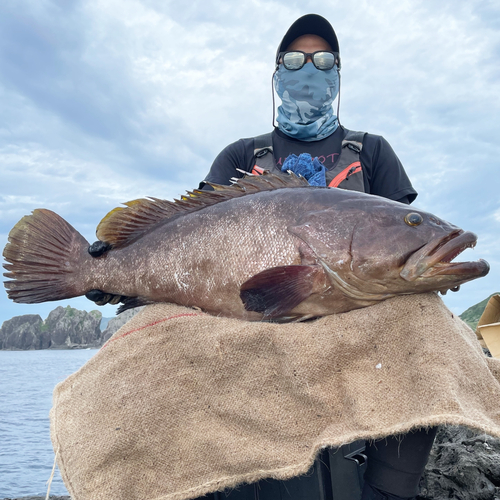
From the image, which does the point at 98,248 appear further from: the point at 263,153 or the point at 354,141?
the point at 354,141

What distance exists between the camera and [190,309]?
2588mm

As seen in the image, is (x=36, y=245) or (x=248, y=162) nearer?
(x=36, y=245)

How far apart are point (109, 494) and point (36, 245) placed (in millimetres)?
1741

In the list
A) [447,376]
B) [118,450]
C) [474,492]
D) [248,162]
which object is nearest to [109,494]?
[118,450]

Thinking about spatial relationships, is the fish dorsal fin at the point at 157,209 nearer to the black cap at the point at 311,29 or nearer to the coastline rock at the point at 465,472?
the black cap at the point at 311,29

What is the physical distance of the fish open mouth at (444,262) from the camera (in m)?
2.16

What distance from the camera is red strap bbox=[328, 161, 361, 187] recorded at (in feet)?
11.2

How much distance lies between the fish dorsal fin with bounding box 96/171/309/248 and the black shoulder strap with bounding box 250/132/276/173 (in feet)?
2.69

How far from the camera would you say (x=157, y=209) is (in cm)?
299

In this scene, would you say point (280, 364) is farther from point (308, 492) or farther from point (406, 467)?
point (308, 492)

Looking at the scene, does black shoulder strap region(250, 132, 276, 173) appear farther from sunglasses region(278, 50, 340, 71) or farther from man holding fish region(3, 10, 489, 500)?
sunglasses region(278, 50, 340, 71)

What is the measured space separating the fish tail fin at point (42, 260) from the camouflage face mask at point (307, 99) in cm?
213

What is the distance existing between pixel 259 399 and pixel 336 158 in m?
2.24

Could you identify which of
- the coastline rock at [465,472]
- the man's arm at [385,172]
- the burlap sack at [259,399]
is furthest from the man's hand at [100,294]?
the coastline rock at [465,472]
